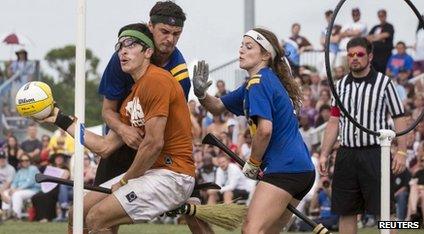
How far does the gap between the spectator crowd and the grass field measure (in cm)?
99

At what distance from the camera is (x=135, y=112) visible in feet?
29.9

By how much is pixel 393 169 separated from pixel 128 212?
11.1 feet

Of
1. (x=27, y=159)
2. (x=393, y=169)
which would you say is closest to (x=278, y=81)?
(x=393, y=169)

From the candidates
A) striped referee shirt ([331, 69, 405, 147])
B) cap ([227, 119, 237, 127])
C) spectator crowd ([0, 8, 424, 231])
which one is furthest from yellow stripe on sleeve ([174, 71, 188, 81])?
cap ([227, 119, 237, 127])

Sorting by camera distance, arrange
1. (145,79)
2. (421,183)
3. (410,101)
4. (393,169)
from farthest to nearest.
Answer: (410,101), (421,183), (393,169), (145,79)

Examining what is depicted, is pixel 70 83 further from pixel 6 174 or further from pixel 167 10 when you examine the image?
pixel 167 10

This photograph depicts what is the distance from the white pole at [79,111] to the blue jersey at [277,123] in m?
1.41

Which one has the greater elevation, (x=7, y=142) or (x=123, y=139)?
(x=123, y=139)

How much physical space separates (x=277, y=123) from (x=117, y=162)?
1507mm

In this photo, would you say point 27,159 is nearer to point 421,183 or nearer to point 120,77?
point 421,183

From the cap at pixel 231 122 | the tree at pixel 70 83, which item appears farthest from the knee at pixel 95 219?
the tree at pixel 70 83

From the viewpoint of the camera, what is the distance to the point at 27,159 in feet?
69.8

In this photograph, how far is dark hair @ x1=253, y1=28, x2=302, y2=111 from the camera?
9273 millimetres

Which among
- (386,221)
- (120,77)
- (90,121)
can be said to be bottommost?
(90,121)
